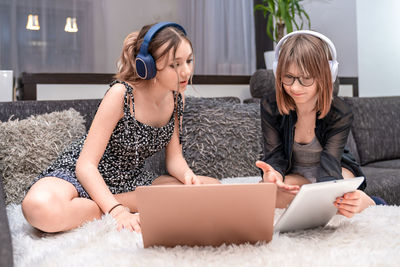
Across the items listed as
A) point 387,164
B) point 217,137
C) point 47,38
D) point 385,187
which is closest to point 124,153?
point 217,137

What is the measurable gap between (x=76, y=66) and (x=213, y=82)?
1037mm

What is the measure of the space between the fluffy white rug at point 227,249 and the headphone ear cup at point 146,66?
0.44 metres

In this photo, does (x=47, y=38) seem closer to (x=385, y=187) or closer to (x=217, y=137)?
(x=217, y=137)

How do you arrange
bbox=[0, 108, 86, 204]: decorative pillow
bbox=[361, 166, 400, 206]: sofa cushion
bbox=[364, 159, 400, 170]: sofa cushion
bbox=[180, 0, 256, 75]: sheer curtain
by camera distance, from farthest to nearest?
bbox=[180, 0, 256, 75]: sheer curtain < bbox=[364, 159, 400, 170]: sofa cushion < bbox=[361, 166, 400, 206]: sofa cushion < bbox=[0, 108, 86, 204]: decorative pillow

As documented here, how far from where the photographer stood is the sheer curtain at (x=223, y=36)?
3404 millimetres

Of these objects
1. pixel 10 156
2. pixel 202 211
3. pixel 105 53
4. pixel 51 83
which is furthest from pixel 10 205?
pixel 105 53

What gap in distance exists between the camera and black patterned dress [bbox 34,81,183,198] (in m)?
1.40

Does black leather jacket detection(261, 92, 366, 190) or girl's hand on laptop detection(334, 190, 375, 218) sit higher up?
black leather jacket detection(261, 92, 366, 190)

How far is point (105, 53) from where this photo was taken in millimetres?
3350

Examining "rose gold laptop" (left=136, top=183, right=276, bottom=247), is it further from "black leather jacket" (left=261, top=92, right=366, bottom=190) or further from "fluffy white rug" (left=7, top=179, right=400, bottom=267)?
"black leather jacket" (left=261, top=92, right=366, bottom=190)

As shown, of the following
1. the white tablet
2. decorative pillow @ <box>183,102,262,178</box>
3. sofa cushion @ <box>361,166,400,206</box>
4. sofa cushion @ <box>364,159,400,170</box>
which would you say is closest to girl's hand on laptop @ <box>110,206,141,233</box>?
the white tablet

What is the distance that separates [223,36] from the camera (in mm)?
3434

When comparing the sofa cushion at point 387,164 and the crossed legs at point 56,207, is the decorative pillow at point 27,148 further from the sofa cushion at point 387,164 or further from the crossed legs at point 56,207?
the sofa cushion at point 387,164

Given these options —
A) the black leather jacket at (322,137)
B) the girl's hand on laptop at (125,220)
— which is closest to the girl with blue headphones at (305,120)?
the black leather jacket at (322,137)
